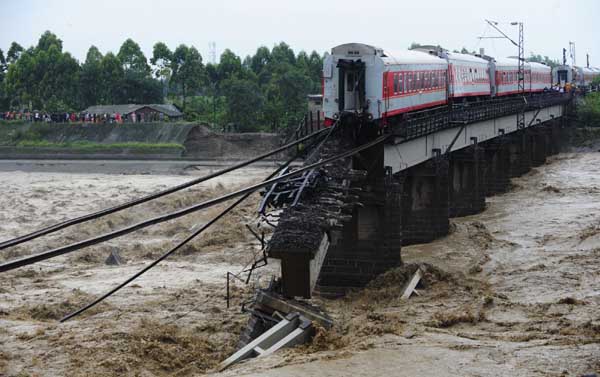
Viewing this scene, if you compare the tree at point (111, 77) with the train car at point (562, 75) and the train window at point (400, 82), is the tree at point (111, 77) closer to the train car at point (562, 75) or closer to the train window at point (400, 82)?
the train car at point (562, 75)

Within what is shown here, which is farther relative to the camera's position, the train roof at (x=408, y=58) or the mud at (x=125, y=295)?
the train roof at (x=408, y=58)

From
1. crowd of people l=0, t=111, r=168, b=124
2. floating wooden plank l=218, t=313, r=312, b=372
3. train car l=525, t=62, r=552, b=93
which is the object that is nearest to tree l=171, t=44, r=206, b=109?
crowd of people l=0, t=111, r=168, b=124

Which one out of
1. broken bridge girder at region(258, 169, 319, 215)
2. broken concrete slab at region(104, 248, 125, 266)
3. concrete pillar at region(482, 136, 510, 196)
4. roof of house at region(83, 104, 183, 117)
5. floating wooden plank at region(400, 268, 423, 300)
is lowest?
broken concrete slab at region(104, 248, 125, 266)

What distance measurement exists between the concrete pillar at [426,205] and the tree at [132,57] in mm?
62915

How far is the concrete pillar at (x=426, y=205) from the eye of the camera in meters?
38.6

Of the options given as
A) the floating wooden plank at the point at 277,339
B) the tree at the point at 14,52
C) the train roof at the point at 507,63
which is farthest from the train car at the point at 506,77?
the tree at the point at 14,52

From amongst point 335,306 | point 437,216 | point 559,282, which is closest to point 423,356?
point 335,306

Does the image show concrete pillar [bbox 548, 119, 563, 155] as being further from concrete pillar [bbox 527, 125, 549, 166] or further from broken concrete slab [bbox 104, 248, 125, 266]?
broken concrete slab [bbox 104, 248, 125, 266]

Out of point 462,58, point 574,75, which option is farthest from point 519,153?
point 574,75

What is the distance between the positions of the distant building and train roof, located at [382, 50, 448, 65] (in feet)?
150

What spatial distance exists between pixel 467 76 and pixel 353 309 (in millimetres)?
23222

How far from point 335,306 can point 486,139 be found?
25.7m

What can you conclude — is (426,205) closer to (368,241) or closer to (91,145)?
(368,241)

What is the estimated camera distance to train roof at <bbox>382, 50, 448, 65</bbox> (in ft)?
104
